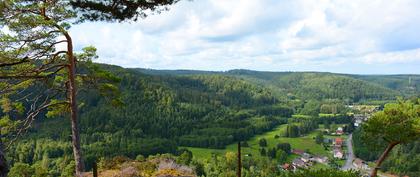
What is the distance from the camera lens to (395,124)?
1538cm

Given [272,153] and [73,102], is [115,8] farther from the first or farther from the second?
[272,153]

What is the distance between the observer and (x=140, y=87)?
449ft

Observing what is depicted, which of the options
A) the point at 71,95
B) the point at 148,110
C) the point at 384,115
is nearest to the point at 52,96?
the point at 71,95

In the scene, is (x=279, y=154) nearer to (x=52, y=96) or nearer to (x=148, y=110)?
(x=148, y=110)

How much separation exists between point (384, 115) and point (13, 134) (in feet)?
47.3

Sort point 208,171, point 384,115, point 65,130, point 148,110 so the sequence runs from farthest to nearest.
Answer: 1. point 148,110
2. point 65,130
3. point 208,171
4. point 384,115

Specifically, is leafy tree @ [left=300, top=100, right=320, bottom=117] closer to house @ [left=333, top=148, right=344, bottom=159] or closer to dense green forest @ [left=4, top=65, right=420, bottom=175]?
dense green forest @ [left=4, top=65, right=420, bottom=175]

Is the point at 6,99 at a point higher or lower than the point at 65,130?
higher

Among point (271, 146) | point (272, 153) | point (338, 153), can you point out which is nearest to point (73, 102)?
point (272, 153)

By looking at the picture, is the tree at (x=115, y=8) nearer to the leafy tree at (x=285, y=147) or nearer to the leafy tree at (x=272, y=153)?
the leafy tree at (x=272, y=153)

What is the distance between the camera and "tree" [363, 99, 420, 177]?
49.8 ft

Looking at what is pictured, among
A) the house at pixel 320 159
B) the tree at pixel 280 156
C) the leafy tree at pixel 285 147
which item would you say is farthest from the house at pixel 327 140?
the tree at pixel 280 156

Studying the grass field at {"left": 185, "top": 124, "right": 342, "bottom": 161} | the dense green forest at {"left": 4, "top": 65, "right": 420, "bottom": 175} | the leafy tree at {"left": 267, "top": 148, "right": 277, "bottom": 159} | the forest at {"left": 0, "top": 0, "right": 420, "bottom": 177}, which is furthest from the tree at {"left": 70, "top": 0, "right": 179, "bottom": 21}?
the leafy tree at {"left": 267, "top": 148, "right": 277, "bottom": 159}

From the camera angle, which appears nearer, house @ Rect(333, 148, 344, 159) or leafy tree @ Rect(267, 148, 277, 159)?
leafy tree @ Rect(267, 148, 277, 159)
